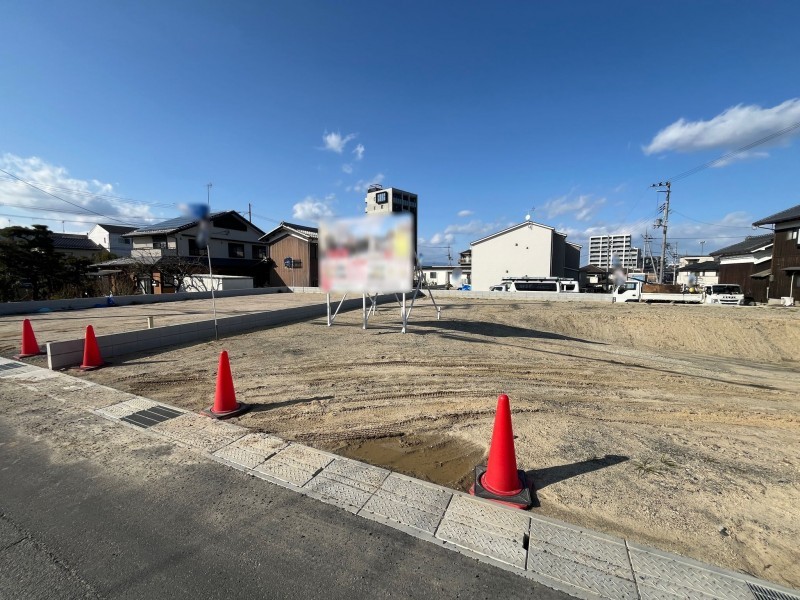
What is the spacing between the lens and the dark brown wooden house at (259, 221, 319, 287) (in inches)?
1161

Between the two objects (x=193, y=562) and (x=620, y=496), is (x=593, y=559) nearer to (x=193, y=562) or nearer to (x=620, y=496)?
(x=620, y=496)

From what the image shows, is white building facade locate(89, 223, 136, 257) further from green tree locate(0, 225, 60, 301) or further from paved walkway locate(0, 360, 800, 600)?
paved walkway locate(0, 360, 800, 600)

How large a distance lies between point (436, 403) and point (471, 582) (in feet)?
9.26

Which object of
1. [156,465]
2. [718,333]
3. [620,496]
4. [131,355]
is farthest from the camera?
[718,333]

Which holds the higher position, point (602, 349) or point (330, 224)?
point (330, 224)

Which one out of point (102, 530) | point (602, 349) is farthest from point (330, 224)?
point (602, 349)

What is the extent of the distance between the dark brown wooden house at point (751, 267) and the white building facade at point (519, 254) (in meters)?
13.1

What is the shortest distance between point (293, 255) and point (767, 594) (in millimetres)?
31112

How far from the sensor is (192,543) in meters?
2.15

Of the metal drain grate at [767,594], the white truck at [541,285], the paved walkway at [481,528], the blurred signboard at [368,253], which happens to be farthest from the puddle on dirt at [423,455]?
the white truck at [541,285]

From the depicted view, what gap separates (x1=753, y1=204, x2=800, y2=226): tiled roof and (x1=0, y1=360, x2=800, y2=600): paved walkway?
28.2m

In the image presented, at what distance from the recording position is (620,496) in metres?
2.68

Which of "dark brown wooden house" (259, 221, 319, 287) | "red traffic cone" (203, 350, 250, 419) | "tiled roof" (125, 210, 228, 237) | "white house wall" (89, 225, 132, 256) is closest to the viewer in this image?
"red traffic cone" (203, 350, 250, 419)

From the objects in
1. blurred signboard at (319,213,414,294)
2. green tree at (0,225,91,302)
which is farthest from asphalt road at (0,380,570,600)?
green tree at (0,225,91,302)
